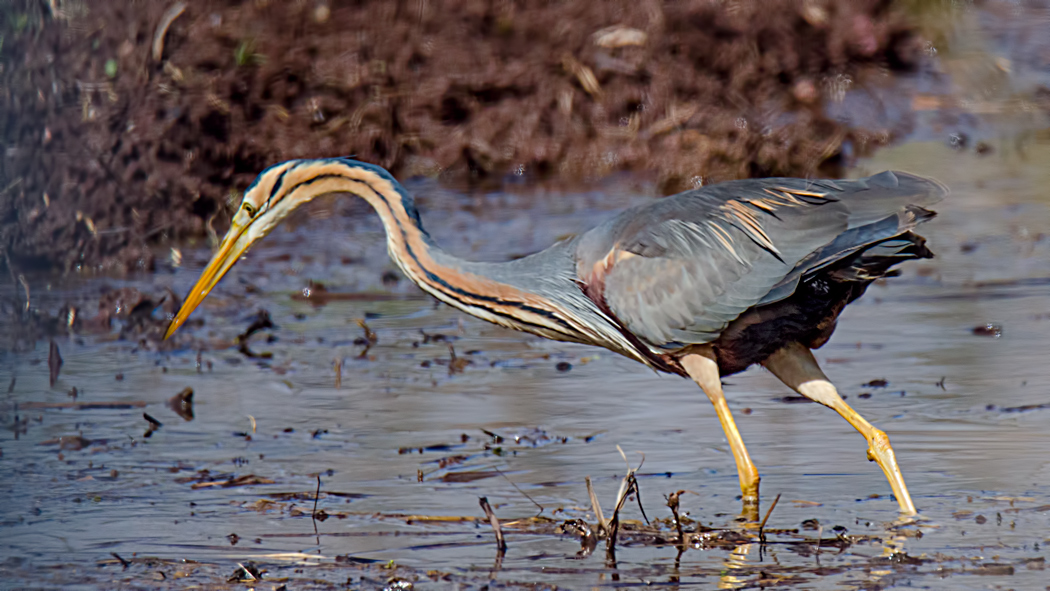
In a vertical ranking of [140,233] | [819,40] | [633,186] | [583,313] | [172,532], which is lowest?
[172,532]

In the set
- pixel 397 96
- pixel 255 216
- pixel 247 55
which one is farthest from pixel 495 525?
pixel 247 55

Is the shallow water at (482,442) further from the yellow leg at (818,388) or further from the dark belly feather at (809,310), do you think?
the dark belly feather at (809,310)

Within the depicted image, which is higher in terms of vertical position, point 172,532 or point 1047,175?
point 1047,175

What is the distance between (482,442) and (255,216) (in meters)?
1.30

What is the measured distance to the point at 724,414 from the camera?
5.67m

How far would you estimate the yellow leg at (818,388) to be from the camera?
5.43 m

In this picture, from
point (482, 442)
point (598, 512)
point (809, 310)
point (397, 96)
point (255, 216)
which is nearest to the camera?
point (598, 512)

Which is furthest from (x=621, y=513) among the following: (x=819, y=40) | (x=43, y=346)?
(x=819, y=40)

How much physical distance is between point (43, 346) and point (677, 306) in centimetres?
423

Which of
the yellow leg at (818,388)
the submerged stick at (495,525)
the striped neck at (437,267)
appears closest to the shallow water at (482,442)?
the submerged stick at (495,525)

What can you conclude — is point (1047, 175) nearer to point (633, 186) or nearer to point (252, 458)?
point (633, 186)

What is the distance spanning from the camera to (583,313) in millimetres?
5789

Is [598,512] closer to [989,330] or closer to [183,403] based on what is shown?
[183,403]

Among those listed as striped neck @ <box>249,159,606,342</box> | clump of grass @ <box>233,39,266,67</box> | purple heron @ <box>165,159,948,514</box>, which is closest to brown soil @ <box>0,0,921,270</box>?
clump of grass @ <box>233,39,266,67</box>
